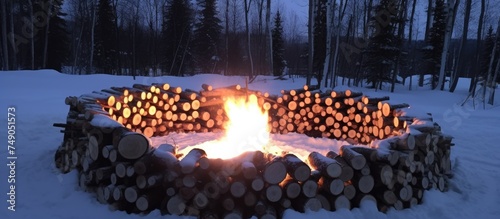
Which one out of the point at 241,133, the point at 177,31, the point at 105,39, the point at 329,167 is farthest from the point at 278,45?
the point at 329,167

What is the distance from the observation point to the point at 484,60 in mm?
33219

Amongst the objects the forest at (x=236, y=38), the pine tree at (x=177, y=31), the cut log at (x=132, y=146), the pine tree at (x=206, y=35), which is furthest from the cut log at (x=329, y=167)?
the pine tree at (x=206, y=35)

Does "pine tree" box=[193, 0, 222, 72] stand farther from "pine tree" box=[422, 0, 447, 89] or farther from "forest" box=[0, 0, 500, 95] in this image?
"pine tree" box=[422, 0, 447, 89]

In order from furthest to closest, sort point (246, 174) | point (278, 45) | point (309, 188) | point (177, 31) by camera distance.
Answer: point (278, 45) → point (177, 31) → point (309, 188) → point (246, 174)

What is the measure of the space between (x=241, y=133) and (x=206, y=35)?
26.3m

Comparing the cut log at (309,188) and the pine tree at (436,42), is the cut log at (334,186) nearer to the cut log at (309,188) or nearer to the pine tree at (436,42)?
the cut log at (309,188)

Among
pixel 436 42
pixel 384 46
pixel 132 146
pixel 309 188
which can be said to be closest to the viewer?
pixel 309 188

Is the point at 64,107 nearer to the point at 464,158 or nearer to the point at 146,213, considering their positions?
the point at 146,213

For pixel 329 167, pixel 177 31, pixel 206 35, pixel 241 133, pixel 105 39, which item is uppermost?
pixel 177 31

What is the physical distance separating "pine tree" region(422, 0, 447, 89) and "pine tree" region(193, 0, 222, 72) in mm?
17789

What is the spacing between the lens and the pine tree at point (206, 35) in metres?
30.7

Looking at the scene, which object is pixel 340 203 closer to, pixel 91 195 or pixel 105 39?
pixel 91 195

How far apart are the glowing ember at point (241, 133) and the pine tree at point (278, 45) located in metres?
25.4

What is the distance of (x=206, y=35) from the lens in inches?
1225
